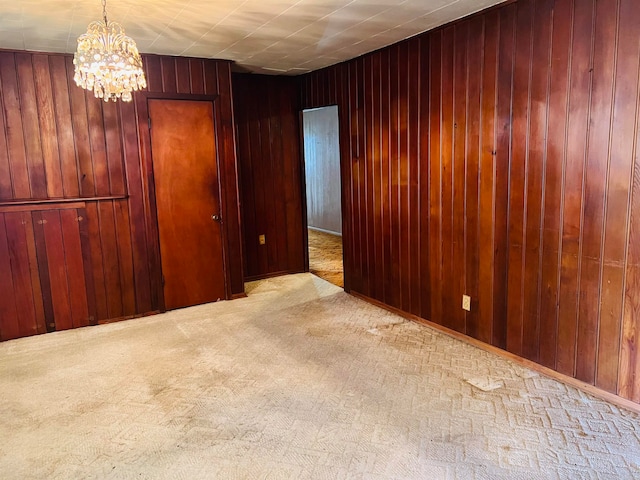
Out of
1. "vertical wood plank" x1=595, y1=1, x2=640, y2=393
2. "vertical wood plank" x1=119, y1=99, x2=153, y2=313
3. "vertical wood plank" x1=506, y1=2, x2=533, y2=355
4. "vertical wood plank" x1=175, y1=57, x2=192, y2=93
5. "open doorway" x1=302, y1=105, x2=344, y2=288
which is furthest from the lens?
"open doorway" x1=302, y1=105, x2=344, y2=288

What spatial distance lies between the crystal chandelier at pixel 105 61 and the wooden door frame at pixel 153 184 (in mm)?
1613

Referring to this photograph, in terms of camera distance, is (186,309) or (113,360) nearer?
(113,360)

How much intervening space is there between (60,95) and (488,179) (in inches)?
135

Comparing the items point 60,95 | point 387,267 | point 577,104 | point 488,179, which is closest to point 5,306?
point 60,95

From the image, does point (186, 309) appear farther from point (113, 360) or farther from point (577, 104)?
point (577, 104)

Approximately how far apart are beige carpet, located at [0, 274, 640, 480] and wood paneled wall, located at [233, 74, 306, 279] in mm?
1807

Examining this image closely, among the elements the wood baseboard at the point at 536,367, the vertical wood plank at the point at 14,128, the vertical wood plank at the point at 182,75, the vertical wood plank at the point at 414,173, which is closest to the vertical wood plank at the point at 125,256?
the vertical wood plank at the point at 14,128

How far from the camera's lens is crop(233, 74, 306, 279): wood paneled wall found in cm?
530

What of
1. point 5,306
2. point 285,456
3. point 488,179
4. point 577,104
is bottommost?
point 285,456

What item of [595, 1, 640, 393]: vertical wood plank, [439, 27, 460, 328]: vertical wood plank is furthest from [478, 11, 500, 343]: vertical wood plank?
[595, 1, 640, 393]: vertical wood plank

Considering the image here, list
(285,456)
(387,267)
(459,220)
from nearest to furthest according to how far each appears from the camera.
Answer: (285,456) < (459,220) < (387,267)

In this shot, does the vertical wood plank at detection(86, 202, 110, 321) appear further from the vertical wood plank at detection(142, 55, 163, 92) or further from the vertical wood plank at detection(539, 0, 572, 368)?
the vertical wood plank at detection(539, 0, 572, 368)

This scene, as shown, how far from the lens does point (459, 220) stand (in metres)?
3.45

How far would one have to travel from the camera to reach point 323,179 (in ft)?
29.2
